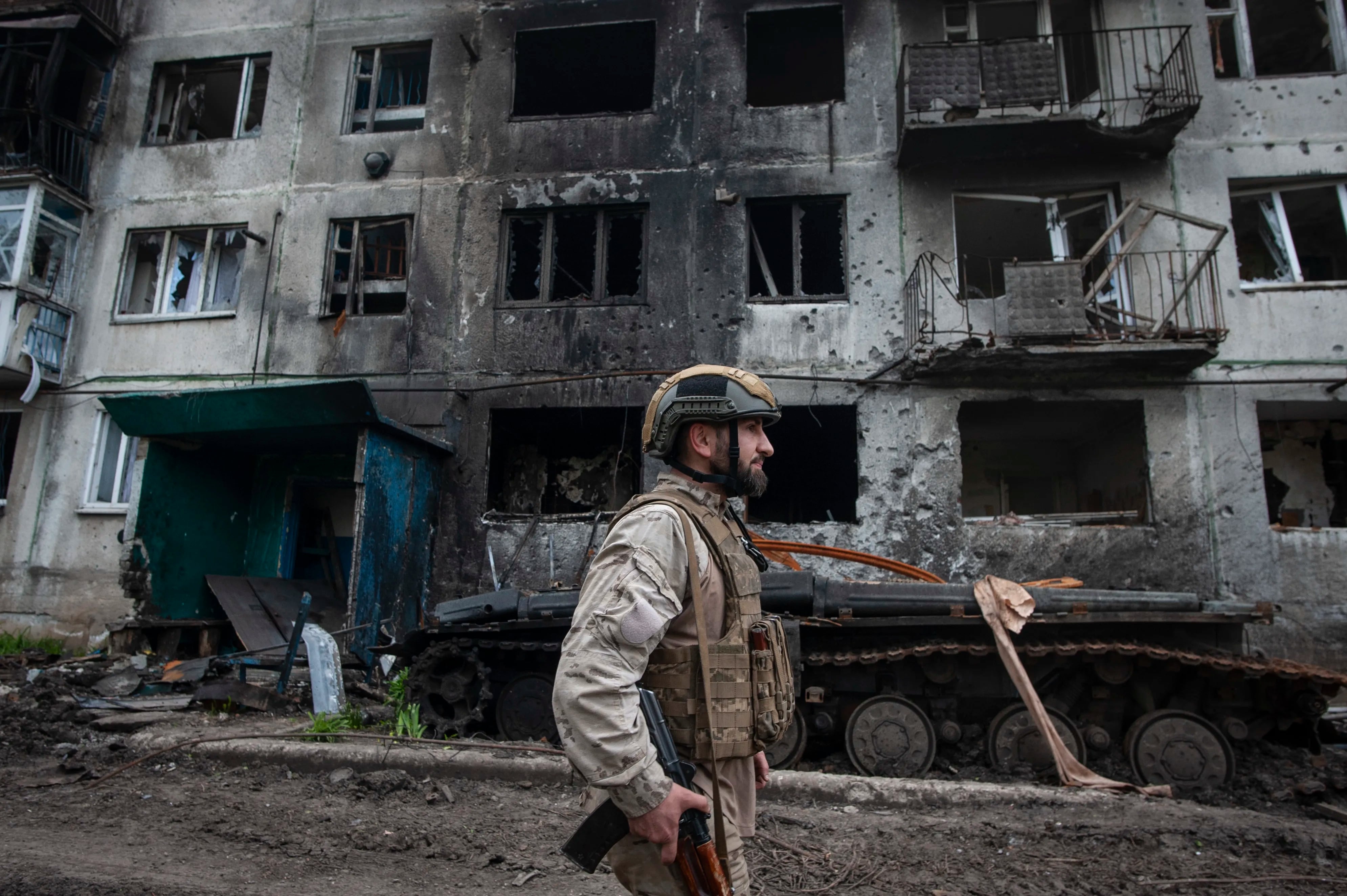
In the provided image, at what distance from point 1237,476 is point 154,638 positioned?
14215 mm

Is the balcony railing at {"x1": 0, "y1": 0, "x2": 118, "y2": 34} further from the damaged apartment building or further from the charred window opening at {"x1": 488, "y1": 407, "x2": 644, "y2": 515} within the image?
the charred window opening at {"x1": 488, "y1": 407, "x2": 644, "y2": 515}

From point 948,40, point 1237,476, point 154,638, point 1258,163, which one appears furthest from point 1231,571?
point 154,638

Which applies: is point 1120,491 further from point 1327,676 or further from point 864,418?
point 1327,676

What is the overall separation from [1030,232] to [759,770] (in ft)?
40.5

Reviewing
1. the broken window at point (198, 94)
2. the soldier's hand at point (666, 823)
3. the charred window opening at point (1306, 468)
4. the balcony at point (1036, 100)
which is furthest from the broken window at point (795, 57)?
the soldier's hand at point (666, 823)

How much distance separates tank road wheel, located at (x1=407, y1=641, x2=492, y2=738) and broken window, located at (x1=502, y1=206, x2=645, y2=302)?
6.31m

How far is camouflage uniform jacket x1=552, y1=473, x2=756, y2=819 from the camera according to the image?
1.94m

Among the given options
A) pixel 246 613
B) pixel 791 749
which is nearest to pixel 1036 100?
pixel 791 749

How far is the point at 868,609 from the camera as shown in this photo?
7.09m

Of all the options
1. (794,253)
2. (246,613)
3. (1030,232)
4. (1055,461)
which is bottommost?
(246,613)

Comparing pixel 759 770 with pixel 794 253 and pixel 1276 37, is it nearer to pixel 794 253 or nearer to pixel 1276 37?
pixel 794 253

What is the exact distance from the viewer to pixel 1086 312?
34.5ft

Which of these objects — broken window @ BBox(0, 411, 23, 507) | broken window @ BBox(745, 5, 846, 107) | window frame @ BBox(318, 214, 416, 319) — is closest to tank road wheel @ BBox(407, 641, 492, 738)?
window frame @ BBox(318, 214, 416, 319)

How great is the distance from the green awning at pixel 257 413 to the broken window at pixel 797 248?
550 cm
